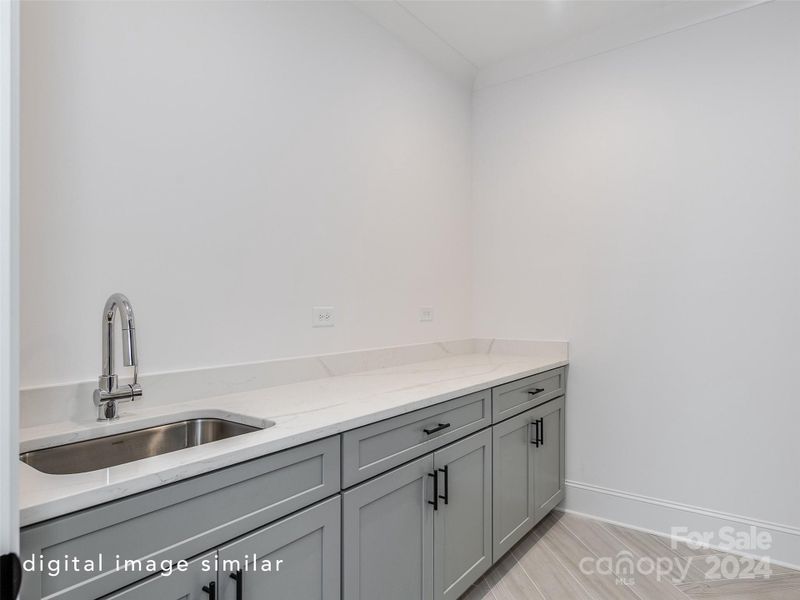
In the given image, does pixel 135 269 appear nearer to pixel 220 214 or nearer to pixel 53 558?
pixel 220 214

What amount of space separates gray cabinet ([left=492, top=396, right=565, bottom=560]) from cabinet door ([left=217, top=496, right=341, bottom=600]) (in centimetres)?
97

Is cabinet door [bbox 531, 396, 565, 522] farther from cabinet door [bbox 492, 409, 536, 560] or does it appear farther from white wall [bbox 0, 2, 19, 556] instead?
white wall [bbox 0, 2, 19, 556]

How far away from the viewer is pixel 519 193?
3.10 m

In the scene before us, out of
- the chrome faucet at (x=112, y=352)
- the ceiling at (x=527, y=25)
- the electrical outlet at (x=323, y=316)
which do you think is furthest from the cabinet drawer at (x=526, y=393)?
the ceiling at (x=527, y=25)

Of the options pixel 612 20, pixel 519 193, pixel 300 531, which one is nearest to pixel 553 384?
pixel 519 193

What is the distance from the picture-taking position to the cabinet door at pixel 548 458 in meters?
2.48

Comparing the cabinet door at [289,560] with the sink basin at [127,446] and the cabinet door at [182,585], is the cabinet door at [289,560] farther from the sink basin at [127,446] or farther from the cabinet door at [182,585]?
the sink basin at [127,446]

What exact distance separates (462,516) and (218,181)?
155 centimetres

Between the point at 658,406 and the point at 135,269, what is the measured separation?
252 cm

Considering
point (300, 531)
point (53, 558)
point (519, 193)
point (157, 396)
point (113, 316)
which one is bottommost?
point (300, 531)

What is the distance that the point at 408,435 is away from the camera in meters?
1.62

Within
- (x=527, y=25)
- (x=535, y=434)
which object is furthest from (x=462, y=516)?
(x=527, y=25)

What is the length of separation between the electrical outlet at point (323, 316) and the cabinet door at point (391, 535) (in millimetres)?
785

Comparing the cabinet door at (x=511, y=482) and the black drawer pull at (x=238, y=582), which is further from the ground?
the black drawer pull at (x=238, y=582)
